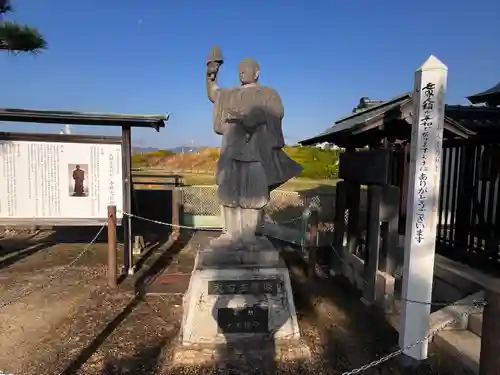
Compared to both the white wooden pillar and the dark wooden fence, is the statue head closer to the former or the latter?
the white wooden pillar

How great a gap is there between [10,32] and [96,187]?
299 centimetres

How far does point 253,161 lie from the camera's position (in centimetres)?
427

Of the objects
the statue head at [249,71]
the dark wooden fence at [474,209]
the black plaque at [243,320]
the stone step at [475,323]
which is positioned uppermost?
the statue head at [249,71]

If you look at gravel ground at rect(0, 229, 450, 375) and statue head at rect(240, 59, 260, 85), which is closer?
gravel ground at rect(0, 229, 450, 375)

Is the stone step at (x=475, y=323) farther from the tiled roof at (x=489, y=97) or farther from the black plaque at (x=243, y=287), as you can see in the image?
the tiled roof at (x=489, y=97)

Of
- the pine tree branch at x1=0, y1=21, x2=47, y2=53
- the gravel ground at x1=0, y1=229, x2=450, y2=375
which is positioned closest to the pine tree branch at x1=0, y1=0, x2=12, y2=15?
the pine tree branch at x1=0, y1=21, x2=47, y2=53

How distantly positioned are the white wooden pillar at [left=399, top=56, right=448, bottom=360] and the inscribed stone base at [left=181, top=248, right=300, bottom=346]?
1251 millimetres

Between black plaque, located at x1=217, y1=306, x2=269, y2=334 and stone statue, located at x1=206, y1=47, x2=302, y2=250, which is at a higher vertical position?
stone statue, located at x1=206, y1=47, x2=302, y2=250

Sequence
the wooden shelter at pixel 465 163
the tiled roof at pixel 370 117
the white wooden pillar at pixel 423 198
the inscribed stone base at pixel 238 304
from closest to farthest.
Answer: the white wooden pillar at pixel 423 198
the inscribed stone base at pixel 238 304
the tiled roof at pixel 370 117
the wooden shelter at pixel 465 163

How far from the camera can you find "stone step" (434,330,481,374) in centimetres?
380

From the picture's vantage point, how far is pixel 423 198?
3.72m

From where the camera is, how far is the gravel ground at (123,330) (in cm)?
379

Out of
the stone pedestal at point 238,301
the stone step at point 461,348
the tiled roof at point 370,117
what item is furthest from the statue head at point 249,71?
the stone step at point 461,348

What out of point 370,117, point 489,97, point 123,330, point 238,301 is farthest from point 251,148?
point 489,97
